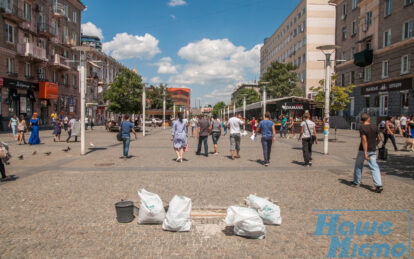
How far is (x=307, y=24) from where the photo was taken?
55.7 metres

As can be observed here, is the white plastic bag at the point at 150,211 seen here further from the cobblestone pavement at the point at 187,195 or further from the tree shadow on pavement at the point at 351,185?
Answer: the tree shadow on pavement at the point at 351,185

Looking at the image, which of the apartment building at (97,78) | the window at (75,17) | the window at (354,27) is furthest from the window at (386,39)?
the window at (75,17)

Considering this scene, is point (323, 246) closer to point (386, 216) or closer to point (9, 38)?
point (386, 216)

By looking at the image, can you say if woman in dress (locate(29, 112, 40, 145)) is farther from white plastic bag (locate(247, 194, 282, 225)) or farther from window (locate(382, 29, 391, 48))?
window (locate(382, 29, 391, 48))

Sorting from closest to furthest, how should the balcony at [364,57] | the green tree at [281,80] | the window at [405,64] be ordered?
the window at [405,64]
the balcony at [364,57]
the green tree at [281,80]

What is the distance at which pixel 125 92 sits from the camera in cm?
3547

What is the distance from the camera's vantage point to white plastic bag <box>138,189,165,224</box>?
4625 mm

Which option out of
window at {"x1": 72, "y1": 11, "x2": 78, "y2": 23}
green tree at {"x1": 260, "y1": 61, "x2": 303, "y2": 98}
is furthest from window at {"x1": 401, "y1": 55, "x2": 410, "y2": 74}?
window at {"x1": 72, "y1": 11, "x2": 78, "y2": 23}

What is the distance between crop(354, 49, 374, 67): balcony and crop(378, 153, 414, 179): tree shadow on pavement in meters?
23.0

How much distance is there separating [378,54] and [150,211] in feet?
108

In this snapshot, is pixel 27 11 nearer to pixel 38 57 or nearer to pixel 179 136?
pixel 38 57

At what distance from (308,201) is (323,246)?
6.74ft

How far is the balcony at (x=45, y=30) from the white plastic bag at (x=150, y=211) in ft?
120

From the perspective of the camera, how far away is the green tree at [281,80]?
5250 centimetres
